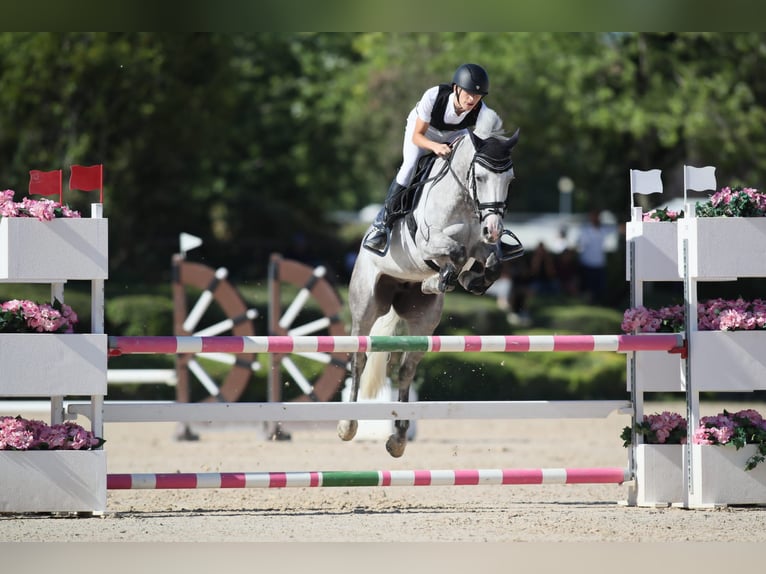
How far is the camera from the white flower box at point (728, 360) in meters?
5.90

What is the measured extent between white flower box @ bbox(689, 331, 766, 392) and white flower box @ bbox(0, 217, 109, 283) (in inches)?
113

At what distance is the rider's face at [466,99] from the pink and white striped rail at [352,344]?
1.31 m

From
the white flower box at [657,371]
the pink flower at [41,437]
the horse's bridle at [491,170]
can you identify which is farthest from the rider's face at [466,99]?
the pink flower at [41,437]

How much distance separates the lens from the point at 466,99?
6.29 m

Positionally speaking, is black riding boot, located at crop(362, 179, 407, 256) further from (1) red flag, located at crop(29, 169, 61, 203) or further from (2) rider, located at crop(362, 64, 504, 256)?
(1) red flag, located at crop(29, 169, 61, 203)

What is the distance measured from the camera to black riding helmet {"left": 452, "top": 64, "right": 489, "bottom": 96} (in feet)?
20.1

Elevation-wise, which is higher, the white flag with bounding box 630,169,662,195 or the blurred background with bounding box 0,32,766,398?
the blurred background with bounding box 0,32,766,398

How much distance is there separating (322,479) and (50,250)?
5.39 ft

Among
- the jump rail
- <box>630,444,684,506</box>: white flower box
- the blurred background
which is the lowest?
<box>630,444,684,506</box>: white flower box

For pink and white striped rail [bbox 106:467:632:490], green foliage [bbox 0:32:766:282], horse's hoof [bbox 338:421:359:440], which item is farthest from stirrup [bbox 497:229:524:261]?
green foliage [bbox 0:32:766:282]

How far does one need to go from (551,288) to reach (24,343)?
44.6 feet

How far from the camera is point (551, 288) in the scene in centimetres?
1847

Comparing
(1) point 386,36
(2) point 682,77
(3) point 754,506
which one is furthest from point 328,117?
(3) point 754,506
